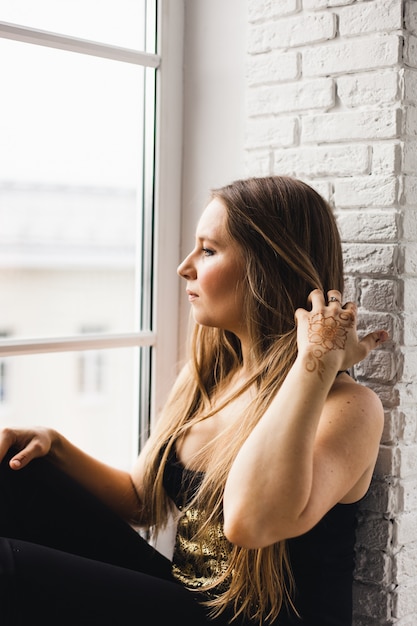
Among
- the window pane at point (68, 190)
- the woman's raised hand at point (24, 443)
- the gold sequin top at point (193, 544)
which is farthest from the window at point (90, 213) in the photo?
the gold sequin top at point (193, 544)

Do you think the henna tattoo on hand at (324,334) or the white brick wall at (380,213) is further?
the white brick wall at (380,213)

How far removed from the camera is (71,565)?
5.10 feet

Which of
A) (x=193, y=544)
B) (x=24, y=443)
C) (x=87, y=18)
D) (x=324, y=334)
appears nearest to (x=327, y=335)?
(x=324, y=334)

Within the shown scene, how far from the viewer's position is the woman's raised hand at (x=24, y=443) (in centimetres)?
179

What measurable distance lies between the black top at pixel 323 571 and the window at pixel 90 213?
75cm

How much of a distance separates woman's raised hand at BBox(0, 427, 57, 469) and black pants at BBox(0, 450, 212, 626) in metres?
0.02

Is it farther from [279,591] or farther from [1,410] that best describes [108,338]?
[279,591]

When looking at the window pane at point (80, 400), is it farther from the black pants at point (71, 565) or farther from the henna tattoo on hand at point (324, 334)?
the henna tattoo on hand at point (324, 334)

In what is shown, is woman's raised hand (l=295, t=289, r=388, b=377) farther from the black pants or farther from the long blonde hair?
the black pants

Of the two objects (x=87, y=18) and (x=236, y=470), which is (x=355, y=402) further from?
(x=87, y=18)

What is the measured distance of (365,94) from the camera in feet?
6.13

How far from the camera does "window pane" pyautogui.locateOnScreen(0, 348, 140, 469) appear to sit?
6.72ft

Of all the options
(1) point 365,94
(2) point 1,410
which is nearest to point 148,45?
(1) point 365,94

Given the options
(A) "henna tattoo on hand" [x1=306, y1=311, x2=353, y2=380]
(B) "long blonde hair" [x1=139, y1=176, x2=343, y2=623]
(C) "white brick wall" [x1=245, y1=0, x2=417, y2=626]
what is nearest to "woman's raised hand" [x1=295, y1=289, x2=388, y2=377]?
(A) "henna tattoo on hand" [x1=306, y1=311, x2=353, y2=380]
